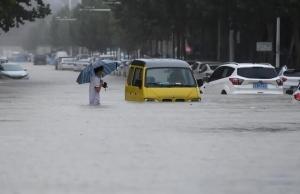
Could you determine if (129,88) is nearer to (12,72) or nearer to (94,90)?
(94,90)

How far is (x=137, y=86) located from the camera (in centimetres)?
2844

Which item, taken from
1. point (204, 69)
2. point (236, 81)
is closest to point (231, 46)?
point (204, 69)

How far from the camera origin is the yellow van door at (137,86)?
28.1 m

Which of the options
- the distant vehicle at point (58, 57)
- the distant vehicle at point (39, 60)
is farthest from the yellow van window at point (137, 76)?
the distant vehicle at point (39, 60)

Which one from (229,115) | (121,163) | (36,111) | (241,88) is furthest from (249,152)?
(241,88)

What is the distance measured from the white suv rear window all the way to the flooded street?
5.06 metres

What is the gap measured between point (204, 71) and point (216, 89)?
18.1m

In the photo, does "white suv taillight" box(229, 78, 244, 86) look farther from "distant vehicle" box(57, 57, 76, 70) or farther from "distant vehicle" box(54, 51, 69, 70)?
"distant vehicle" box(54, 51, 69, 70)

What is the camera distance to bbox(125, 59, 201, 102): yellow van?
90.8 ft

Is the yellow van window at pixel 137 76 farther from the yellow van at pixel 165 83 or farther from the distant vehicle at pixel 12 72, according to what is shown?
the distant vehicle at pixel 12 72

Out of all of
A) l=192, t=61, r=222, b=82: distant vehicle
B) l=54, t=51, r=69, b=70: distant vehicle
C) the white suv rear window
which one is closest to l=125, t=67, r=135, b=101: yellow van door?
the white suv rear window

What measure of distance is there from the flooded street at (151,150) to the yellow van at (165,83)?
1914 millimetres

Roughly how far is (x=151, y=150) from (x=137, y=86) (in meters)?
13.2

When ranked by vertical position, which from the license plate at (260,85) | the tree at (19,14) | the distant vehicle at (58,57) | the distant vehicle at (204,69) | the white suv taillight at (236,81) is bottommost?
the distant vehicle at (58,57)
